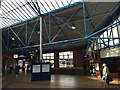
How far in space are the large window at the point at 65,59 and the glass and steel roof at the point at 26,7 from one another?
45.3 feet

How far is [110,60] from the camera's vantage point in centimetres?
1664

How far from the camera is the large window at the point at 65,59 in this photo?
92.3 feet

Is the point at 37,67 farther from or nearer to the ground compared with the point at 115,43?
nearer to the ground

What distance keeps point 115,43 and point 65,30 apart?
331 inches

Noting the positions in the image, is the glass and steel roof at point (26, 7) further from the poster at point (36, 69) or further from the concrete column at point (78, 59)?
the concrete column at point (78, 59)

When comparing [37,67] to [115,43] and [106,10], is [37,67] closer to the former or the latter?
[115,43]

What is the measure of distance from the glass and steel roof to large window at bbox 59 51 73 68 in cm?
1380

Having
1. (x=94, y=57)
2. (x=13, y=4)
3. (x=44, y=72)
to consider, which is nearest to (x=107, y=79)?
(x=44, y=72)

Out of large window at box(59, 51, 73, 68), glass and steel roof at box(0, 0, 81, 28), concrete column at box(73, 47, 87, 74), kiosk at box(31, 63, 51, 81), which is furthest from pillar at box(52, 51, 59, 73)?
kiosk at box(31, 63, 51, 81)

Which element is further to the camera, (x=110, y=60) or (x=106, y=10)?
(x=110, y=60)

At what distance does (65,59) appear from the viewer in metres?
28.5

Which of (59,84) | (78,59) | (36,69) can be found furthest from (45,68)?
(78,59)

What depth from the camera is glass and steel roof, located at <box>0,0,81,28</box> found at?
1428cm

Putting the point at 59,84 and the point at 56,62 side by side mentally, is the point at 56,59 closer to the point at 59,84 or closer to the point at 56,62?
the point at 56,62
